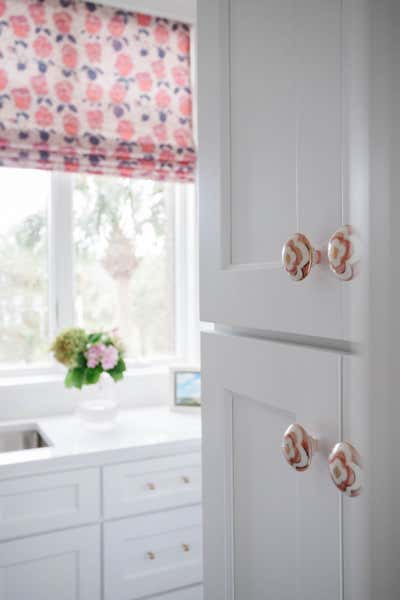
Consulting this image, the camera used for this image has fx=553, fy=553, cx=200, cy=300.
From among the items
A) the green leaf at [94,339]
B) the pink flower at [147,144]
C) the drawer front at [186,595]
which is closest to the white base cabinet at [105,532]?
the drawer front at [186,595]

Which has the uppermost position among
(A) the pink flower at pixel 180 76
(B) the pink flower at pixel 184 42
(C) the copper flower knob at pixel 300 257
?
(B) the pink flower at pixel 184 42

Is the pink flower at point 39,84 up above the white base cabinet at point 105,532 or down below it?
above

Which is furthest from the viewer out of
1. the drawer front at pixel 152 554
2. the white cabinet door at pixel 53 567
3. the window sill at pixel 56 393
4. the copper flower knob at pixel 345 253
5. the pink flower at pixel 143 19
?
the pink flower at pixel 143 19

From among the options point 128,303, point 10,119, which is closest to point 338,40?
point 10,119

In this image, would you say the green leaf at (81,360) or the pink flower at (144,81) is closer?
the green leaf at (81,360)

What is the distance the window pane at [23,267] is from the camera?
2.28 metres

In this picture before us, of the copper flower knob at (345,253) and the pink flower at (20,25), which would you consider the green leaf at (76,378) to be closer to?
the pink flower at (20,25)

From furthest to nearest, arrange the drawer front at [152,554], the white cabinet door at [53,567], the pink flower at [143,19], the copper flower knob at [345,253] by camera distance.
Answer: the pink flower at [143,19], the drawer front at [152,554], the white cabinet door at [53,567], the copper flower knob at [345,253]

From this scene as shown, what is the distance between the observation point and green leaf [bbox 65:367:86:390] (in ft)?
6.60

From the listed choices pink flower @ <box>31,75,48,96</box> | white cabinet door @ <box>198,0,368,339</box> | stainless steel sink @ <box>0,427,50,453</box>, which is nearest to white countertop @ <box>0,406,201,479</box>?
stainless steel sink @ <box>0,427,50,453</box>

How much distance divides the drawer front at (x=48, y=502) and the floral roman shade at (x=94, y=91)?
1.20 meters

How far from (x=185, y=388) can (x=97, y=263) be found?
0.68m

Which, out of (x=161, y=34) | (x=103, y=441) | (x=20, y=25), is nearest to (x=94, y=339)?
(x=103, y=441)

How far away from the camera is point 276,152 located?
1.93 ft
